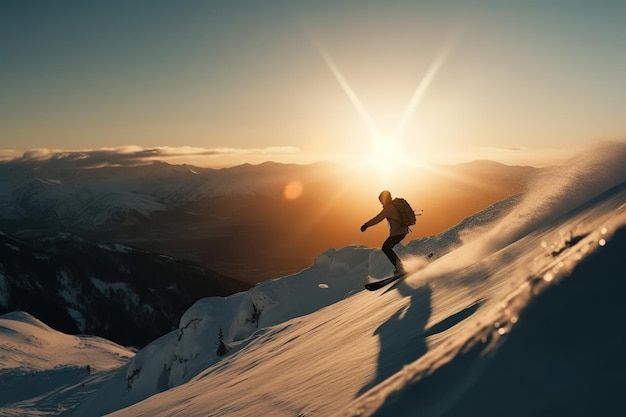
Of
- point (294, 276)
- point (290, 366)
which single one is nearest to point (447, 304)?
point (290, 366)

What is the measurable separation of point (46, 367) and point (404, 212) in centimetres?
8580

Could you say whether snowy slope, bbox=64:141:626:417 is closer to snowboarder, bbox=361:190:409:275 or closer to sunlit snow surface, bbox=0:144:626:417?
sunlit snow surface, bbox=0:144:626:417

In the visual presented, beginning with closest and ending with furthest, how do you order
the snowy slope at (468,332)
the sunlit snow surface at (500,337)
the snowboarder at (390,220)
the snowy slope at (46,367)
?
the sunlit snow surface at (500,337) < the snowy slope at (468,332) < the snowboarder at (390,220) < the snowy slope at (46,367)

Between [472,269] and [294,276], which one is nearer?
[472,269]

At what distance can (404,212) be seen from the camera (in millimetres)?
13117

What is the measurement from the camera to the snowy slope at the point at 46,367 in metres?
63.1

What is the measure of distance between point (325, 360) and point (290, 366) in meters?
1.55

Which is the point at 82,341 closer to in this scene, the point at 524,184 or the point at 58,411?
the point at 58,411

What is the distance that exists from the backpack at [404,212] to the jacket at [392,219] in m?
0.08

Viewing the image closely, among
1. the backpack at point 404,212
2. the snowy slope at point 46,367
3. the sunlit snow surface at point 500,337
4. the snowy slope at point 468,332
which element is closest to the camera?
the sunlit snow surface at point 500,337

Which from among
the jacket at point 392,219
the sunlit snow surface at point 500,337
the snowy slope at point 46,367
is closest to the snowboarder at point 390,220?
Answer: the jacket at point 392,219

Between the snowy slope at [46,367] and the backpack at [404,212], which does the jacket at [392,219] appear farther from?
the snowy slope at [46,367]

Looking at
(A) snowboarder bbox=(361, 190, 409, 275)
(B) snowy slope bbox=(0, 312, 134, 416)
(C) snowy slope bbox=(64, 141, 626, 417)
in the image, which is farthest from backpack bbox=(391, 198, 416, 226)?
(B) snowy slope bbox=(0, 312, 134, 416)

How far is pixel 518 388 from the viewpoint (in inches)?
97.9
